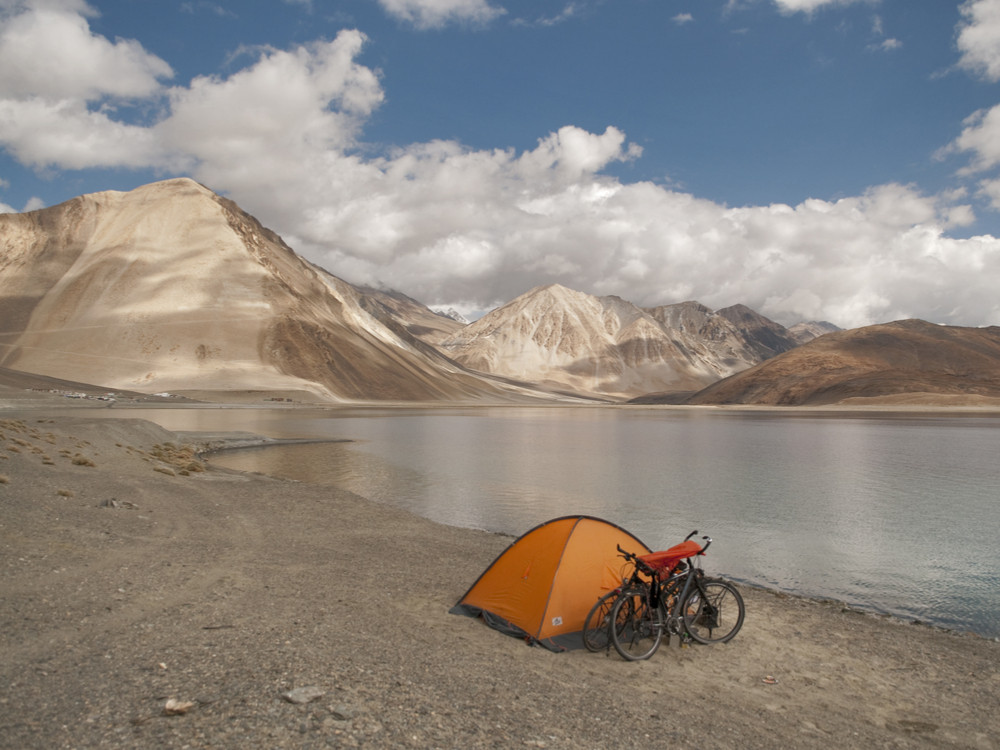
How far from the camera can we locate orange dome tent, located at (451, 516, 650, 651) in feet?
29.0

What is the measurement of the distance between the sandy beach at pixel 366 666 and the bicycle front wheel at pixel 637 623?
→ 0.24 metres

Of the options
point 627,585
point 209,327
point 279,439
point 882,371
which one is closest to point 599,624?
point 627,585

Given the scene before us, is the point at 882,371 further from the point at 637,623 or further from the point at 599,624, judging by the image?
the point at 599,624

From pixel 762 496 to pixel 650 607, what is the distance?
1750 centimetres

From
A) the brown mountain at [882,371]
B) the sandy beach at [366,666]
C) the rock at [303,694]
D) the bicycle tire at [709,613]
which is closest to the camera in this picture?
the sandy beach at [366,666]

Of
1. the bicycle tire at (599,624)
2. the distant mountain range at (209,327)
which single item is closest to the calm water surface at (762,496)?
the bicycle tire at (599,624)

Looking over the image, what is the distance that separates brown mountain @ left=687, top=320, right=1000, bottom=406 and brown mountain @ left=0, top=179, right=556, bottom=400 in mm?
72613

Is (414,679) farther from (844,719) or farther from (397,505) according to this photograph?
(397,505)

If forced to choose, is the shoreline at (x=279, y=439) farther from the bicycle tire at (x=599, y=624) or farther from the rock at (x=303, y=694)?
the rock at (x=303, y=694)

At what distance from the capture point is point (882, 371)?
131 meters

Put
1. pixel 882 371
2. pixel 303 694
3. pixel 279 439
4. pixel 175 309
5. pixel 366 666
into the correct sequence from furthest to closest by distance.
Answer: pixel 882 371
pixel 175 309
pixel 279 439
pixel 366 666
pixel 303 694

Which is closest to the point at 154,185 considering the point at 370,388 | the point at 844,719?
the point at 370,388

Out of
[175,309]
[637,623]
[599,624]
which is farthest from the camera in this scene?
[175,309]

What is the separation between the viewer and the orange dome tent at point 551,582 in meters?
8.84
